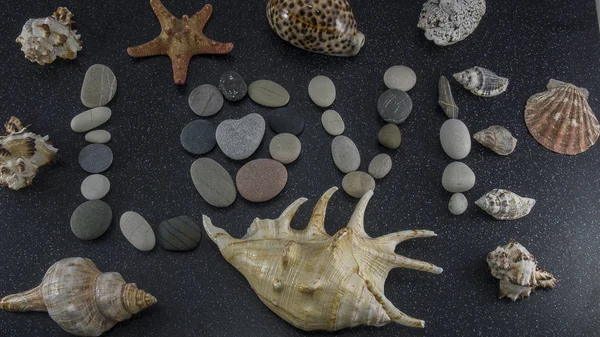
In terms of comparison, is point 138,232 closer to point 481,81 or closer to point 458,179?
point 458,179

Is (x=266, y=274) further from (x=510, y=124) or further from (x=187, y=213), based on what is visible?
(x=510, y=124)

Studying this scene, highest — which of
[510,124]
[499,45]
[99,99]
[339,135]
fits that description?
[499,45]

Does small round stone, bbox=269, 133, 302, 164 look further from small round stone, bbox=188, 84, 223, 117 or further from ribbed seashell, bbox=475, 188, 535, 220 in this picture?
ribbed seashell, bbox=475, 188, 535, 220

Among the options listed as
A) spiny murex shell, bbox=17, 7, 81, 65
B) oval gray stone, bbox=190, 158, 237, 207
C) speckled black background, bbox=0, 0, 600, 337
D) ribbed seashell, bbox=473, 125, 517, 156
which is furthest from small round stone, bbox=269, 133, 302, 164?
spiny murex shell, bbox=17, 7, 81, 65

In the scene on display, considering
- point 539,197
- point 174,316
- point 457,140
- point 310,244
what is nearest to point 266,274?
point 310,244

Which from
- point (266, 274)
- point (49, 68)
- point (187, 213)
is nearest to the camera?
point (266, 274)

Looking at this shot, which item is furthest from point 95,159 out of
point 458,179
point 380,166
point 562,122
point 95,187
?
point 562,122

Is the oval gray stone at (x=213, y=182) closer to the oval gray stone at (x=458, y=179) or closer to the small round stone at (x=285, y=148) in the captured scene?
the small round stone at (x=285, y=148)
